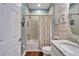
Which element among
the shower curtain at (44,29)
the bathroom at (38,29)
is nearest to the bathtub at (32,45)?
the bathroom at (38,29)

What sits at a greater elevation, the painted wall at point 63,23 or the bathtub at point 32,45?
the painted wall at point 63,23

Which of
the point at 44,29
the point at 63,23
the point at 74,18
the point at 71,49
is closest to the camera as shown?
the point at 71,49

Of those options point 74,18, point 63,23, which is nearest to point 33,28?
point 63,23

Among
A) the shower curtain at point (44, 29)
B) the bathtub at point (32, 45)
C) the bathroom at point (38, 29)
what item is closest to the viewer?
the bathroom at point (38, 29)

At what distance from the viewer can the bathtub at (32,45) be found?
156 cm

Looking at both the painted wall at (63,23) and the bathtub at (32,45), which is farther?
the bathtub at (32,45)

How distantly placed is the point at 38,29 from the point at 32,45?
0.91 feet

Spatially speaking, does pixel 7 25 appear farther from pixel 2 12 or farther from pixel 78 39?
pixel 78 39

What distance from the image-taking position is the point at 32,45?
64.1 inches

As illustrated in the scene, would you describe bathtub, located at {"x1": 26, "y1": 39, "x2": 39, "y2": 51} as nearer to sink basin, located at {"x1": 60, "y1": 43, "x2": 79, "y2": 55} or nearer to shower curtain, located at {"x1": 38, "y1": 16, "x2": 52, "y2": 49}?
shower curtain, located at {"x1": 38, "y1": 16, "x2": 52, "y2": 49}

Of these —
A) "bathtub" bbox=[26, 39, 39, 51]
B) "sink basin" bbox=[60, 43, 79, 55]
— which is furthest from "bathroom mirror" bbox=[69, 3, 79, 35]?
"bathtub" bbox=[26, 39, 39, 51]

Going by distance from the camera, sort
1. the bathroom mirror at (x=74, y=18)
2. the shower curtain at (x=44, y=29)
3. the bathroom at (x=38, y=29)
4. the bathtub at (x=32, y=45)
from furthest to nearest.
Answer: the shower curtain at (x=44, y=29), the bathtub at (x=32, y=45), the bathroom mirror at (x=74, y=18), the bathroom at (x=38, y=29)

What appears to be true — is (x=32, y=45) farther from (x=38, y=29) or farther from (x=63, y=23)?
(x=63, y=23)

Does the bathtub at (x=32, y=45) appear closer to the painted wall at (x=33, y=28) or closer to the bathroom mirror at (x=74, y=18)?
the painted wall at (x=33, y=28)
